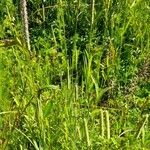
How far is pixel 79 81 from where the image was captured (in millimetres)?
2598

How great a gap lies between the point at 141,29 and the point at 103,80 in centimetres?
42

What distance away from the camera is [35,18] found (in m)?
3.16

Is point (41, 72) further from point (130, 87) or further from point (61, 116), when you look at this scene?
point (130, 87)

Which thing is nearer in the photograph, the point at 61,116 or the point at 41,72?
the point at 61,116

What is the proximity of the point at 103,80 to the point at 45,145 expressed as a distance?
787 millimetres

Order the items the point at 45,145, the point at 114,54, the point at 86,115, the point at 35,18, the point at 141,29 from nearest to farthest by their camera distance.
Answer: the point at 45,145 → the point at 86,115 → the point at 114,54 → the point at 141,29 → the point at 35,18

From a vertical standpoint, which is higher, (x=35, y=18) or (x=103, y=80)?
(x=35, y=18)

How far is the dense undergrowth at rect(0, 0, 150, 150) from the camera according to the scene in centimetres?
191

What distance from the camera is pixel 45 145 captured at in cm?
187

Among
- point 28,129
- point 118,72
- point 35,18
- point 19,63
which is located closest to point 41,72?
point 19,63

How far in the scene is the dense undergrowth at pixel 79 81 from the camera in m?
1.91

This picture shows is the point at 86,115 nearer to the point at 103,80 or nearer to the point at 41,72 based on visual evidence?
the point at 41,72

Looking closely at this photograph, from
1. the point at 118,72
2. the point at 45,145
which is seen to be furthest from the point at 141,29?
the point at 45,145

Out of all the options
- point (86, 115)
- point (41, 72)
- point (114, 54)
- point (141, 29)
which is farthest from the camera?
point (141, 29)
